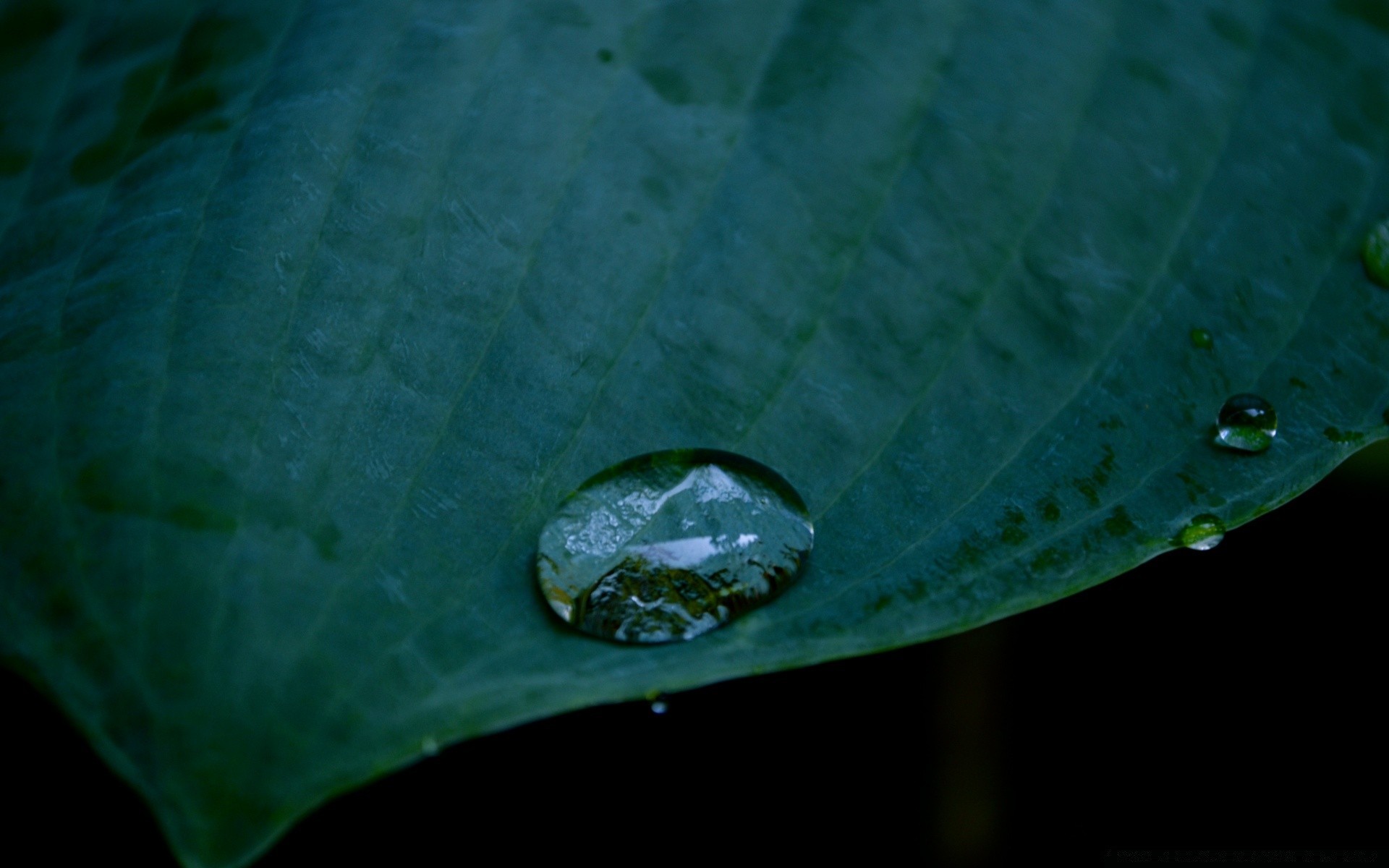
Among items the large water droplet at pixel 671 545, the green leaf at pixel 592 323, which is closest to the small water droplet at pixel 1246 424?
the green leaf at pixel 592 323

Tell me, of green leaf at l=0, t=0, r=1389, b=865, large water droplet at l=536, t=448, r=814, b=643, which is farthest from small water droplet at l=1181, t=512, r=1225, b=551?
large water droplet at l=536, t=448, r=814, b=643

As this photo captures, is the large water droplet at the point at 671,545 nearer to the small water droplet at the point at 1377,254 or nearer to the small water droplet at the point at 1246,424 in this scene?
the small water droplet at the point at 1246,424

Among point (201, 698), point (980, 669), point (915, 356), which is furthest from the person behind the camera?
point (980, 669)

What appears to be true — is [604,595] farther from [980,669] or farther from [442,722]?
[980,669]

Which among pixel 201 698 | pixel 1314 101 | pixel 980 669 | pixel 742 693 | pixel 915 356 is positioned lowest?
pixel 742 693

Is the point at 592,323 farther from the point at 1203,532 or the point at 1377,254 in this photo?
the point at 1377,254

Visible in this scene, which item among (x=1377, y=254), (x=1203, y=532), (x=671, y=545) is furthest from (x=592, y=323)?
(x=1377, y=254)

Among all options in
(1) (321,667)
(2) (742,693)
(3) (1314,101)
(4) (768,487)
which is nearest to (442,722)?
Result: (1) (321,667)
